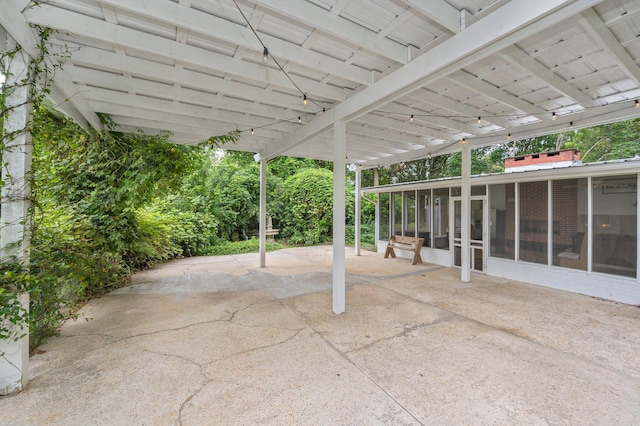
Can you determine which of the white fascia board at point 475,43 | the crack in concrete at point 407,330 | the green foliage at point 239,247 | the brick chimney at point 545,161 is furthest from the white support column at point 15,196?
the brick chimney at point 545,161

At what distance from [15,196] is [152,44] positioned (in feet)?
5.75

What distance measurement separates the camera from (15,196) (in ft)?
7.38

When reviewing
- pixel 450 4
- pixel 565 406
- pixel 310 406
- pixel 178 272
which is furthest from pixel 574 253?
pixel 178 272

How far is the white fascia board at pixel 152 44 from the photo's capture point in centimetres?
222

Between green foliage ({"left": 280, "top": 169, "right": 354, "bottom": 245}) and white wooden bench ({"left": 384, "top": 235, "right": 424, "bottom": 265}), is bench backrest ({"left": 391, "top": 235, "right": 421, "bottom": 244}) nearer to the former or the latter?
white wooden bench ({"left": 384, "top": 235, "right": 424, "bottom": 265})

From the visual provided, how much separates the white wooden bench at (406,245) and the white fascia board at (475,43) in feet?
17.0

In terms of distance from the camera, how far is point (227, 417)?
1946 mm

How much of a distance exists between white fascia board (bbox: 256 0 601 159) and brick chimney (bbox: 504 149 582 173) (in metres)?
5.30

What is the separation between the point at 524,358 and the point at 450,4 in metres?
3.36

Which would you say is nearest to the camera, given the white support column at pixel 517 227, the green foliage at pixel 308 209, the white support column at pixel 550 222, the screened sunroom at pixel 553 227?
the screened sunroom at pixel 553 227

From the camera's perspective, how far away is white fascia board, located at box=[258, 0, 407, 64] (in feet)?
7.03

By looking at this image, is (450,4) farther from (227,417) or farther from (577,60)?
(227,417)

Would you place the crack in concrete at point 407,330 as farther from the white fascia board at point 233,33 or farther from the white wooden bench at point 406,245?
the white wooden bench at point 406,245

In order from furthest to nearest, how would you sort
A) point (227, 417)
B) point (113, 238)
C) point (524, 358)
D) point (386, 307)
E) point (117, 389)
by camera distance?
point (113, 238) < point (386, 307) < point (524, 358) < point (117, 389) < point (227, 417)
